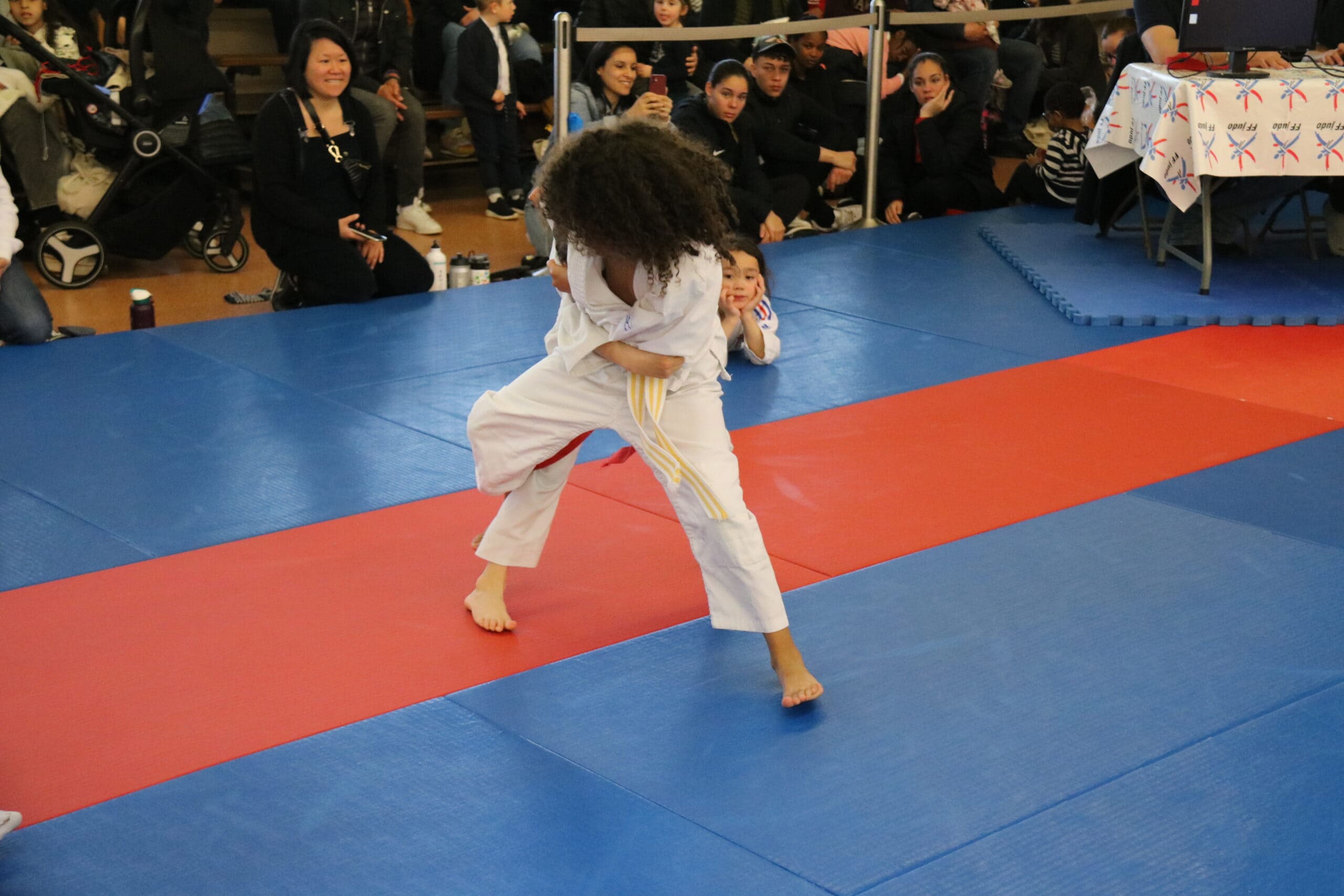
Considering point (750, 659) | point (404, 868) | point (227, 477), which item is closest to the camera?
point (404, 868)

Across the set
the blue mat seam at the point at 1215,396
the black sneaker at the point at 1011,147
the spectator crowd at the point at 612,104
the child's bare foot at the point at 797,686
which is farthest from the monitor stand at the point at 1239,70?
the child's bare foot at the point at 797,686

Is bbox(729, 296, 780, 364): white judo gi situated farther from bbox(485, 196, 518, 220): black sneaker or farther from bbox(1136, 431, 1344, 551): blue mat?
bbox(485, 196, 518, 220): black sneaker

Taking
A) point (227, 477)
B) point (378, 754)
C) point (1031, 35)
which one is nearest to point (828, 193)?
point (1031, 35)

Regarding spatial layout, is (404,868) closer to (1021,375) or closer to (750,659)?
(750,659)

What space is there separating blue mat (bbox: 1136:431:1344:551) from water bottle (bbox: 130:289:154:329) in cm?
345

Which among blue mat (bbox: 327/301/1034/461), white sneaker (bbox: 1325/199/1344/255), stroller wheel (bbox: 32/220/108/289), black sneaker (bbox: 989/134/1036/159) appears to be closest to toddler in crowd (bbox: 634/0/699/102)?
black sneaker (bbox: 989/134/1036/159)

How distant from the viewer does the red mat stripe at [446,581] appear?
247 cm

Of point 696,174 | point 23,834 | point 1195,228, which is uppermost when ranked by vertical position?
point 696,174

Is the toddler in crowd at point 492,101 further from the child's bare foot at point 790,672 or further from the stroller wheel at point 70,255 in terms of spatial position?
the child's bare foot at point 790,672

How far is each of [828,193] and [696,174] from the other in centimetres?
498

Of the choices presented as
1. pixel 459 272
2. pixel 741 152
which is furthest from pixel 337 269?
pixel 741 152

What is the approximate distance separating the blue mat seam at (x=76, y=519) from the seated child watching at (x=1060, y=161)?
16.7 ft

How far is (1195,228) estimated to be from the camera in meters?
6.31

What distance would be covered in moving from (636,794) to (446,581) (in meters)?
0.96
